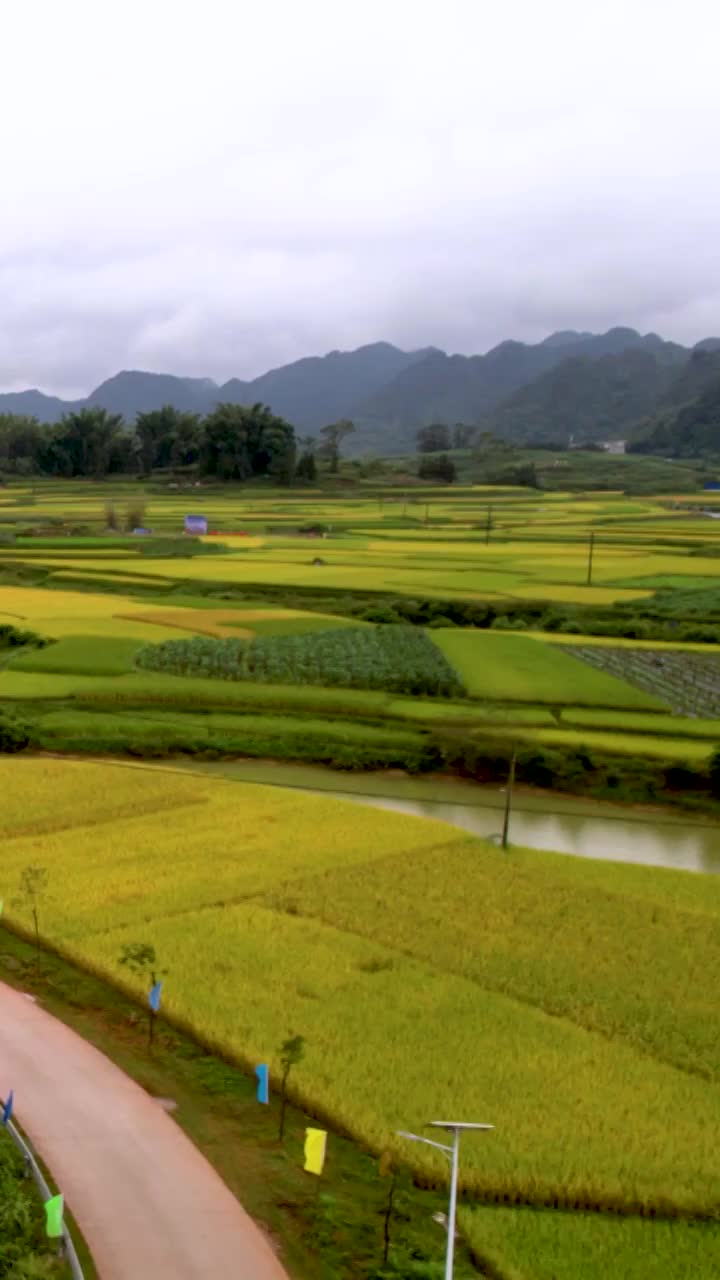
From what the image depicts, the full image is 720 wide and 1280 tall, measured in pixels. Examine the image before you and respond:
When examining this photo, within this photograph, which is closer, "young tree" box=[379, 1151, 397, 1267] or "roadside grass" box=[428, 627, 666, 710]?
"young tree" box=[379, 1151, 397, 1267]

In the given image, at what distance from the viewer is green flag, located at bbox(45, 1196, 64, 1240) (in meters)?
7.66

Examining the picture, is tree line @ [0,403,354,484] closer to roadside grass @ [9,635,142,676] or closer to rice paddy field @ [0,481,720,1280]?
rice paddy field @ [0,481,720,1280]

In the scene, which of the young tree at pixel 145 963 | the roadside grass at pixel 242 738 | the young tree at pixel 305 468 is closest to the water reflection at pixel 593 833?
the roadside grass at pixel 242 738

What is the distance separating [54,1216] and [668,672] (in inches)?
945

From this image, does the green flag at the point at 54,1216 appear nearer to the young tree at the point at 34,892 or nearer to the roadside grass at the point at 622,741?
the young tree at the point at 34,892

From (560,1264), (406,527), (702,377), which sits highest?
(702,377)

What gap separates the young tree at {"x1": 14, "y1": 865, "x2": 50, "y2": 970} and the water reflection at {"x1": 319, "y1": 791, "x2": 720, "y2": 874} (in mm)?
6603

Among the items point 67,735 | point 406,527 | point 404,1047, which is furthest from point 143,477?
point 404,1047

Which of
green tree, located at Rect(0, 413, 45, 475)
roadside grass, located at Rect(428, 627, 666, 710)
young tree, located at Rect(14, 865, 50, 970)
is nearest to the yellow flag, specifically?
young tree, located at Rect(14, 865, 50, 970)

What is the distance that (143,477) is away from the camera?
9762cm

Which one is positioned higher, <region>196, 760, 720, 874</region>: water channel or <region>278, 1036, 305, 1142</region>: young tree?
<region>278, 1036, 305, 1142</region>: young tree

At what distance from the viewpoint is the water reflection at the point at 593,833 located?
1816 centimetres

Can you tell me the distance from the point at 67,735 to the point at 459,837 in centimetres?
960

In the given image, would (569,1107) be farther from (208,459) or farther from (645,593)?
(208,459)
